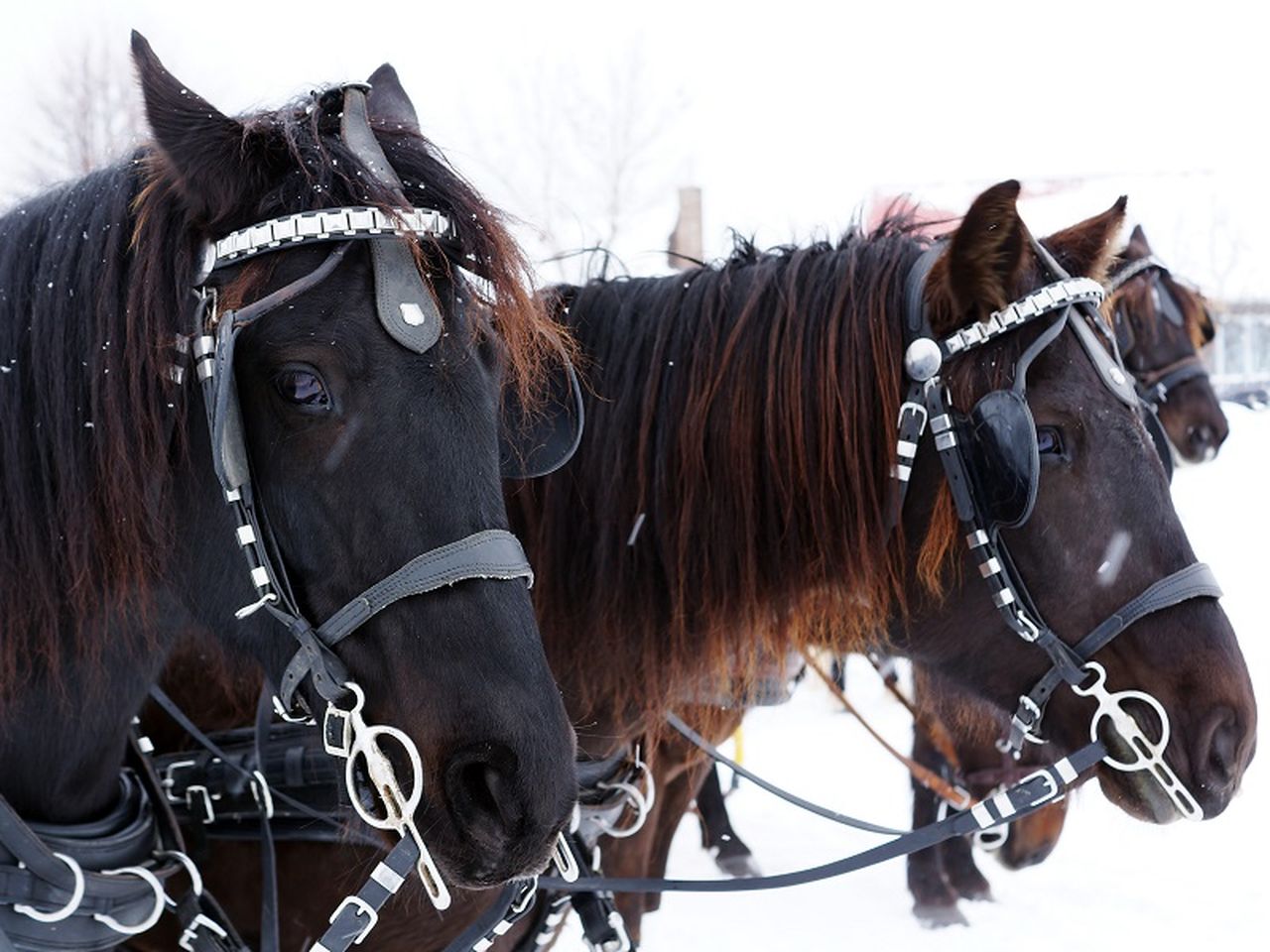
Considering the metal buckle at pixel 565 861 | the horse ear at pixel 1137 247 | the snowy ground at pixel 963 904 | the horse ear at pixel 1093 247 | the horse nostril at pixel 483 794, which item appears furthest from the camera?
the horse ear at pixel 1137 247

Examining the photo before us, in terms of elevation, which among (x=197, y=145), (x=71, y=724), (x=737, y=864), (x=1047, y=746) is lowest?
(x=737, y=864)

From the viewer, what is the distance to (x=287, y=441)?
1717 mm

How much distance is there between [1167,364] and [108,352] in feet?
21.7

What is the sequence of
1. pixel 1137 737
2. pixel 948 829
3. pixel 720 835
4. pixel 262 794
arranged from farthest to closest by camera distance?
pixel 720 835 → pixel 948 829 → pixel 1137 737 → pixel 262 794

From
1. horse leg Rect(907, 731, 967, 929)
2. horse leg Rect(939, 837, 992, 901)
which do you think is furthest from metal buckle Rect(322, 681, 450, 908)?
horse leg Rect(939, 837, 992, 901)

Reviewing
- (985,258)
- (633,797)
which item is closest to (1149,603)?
(985,258)

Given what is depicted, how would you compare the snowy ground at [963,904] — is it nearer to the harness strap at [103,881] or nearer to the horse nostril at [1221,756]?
the horse nostril at [1221,756]

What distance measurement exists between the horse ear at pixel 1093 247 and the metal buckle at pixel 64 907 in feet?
7.67

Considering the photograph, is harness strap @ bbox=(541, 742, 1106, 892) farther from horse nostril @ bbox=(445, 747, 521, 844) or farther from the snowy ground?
horse nostril @ bbox=(445, 747, 521, 844)

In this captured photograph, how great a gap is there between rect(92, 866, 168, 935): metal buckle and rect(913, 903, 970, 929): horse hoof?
4.12m

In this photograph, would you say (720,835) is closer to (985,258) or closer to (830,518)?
(830,518)

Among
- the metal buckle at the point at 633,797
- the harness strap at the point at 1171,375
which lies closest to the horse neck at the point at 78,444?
the metal buckle at the point at 633,797

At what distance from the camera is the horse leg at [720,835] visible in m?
5.83

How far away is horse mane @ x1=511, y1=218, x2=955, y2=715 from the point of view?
2674mm
